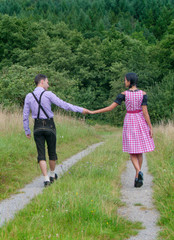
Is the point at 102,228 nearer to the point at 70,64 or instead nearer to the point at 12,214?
the point at 12,214

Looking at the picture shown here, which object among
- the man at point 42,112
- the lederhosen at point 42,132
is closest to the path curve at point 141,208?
the man at point 42,112

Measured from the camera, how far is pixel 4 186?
5801mm

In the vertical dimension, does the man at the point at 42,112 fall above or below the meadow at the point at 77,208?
above

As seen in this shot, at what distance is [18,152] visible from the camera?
8117mm

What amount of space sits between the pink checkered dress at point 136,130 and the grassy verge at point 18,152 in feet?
7.29

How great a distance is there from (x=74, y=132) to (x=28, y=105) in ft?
29.1

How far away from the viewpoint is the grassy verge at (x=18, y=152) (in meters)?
6.27

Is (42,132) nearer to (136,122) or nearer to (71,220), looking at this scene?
(136,122)

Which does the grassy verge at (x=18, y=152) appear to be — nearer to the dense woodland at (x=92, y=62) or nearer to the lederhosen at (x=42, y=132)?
the lederhosen at (x=42, y=132)

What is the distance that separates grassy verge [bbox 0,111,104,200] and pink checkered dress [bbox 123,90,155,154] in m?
2.22

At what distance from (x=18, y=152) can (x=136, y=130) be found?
3.50m

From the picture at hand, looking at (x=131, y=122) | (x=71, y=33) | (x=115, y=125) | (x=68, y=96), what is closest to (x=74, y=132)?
(x=131, y=122)

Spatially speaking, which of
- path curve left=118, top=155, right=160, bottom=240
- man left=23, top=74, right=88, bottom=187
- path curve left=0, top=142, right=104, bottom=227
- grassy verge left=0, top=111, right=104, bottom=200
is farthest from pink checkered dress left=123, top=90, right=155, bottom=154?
grassy verge left=0, top=111, right=104, bottom=200

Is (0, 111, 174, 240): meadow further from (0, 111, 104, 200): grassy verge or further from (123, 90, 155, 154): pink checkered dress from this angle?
(123, 90, 155, 154): pink checkered dress
